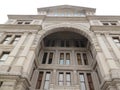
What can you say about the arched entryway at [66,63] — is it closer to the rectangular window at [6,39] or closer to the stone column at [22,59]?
the stone column at [22,59]

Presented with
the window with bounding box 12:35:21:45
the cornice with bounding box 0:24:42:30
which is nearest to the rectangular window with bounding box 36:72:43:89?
the window with bounding box 12:35:21:45

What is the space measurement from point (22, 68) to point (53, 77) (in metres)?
4.77

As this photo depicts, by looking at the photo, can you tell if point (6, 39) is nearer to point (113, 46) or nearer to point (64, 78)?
point (64, 78)

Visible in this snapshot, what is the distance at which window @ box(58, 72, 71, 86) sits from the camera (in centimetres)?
1522

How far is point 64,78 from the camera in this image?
15773 mm

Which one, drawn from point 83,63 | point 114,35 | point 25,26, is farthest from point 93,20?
point 25,26

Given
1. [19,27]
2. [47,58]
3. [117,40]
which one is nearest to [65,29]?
[47,58]

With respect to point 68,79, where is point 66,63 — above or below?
above

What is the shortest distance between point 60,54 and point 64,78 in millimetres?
4898

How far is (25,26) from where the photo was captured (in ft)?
60.2

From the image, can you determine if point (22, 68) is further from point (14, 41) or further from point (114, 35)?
point (114, 35)

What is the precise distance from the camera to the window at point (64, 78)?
15224 mm

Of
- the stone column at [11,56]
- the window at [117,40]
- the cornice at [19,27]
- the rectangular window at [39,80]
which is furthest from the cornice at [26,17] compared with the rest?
the window at [117,40]

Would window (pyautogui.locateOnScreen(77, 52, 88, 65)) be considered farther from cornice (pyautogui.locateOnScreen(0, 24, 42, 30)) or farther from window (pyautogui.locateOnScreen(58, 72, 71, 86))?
cornice (pyautogui.locateOnScreen(0, 24, 42, 30))
